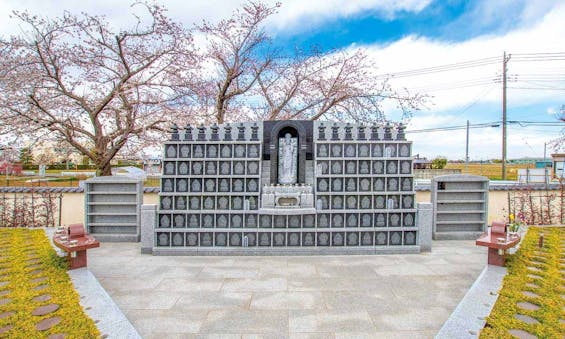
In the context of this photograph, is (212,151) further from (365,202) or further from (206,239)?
(365,202)

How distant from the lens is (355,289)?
496 centimetres

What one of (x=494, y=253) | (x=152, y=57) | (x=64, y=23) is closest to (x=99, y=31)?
(x=64, y=23)

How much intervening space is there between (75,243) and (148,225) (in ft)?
5.77

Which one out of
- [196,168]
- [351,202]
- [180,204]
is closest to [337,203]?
[351,202]

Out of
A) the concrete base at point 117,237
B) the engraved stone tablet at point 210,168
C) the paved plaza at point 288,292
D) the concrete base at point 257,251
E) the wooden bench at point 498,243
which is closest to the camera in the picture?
the paved plaza at point 288,292

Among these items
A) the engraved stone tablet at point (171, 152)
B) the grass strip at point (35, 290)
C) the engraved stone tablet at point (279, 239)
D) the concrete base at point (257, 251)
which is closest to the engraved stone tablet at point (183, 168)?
the engraved stone tablet at point (171, 152)

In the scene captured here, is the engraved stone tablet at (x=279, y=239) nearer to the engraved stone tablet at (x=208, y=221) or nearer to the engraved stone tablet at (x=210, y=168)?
the engraved stone tablet at (x=208, y=221)

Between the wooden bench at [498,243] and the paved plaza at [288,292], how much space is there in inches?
18.6

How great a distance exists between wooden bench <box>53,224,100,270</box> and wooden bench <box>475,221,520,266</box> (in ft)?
24.5

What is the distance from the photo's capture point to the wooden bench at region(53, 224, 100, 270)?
5.31 meters

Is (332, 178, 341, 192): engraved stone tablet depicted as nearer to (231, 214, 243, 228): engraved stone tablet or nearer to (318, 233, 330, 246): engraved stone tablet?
(318, 233, 330, 246): engraved stone tablet

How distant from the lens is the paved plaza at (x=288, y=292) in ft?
12.3

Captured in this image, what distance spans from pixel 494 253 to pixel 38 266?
28.9 ft

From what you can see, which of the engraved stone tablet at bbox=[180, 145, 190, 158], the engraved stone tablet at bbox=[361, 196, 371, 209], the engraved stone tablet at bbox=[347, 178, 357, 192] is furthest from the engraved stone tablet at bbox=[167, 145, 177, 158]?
the engraved stone tablet at bbox=[361, 196, 371, 209]
